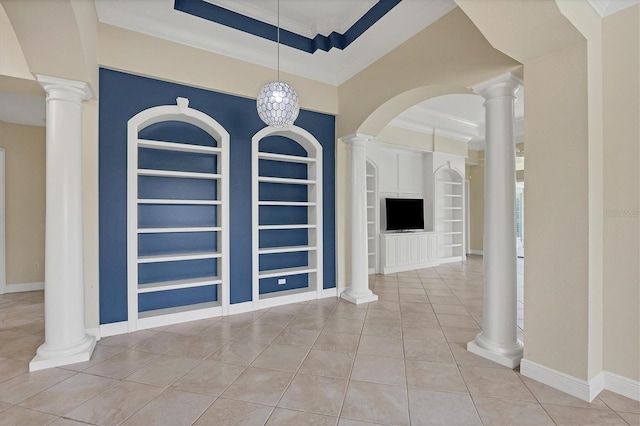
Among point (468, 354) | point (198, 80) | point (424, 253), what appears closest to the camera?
point (468, 354)

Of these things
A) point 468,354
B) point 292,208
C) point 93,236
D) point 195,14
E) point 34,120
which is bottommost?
point 468,354

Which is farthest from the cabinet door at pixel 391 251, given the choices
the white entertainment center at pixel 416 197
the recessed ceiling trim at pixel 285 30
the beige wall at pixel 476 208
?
the beige wall at pixel 476 208

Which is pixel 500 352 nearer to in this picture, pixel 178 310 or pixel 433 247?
pixel 178 310

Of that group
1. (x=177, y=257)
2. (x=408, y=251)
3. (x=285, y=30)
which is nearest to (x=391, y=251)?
(x=408, y=251)

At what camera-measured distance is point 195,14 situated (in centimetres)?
335

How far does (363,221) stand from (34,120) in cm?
594

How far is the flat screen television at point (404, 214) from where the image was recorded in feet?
22.9

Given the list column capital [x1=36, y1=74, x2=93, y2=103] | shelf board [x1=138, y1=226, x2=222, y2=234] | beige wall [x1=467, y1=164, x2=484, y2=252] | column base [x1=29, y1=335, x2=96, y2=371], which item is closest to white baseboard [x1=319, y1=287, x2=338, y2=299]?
shelf board [x1=138, y1=226, x2=222, y2=234]

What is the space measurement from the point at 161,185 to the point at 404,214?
5258mm

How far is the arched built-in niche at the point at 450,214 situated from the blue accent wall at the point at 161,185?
15.3ft

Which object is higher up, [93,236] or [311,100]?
[311,100]

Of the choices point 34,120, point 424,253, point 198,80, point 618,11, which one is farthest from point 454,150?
point 34,120

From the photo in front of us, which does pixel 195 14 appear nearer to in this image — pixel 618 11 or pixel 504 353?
pixel 618 11

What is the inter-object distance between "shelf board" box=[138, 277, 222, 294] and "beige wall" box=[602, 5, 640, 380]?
12.9 feet
